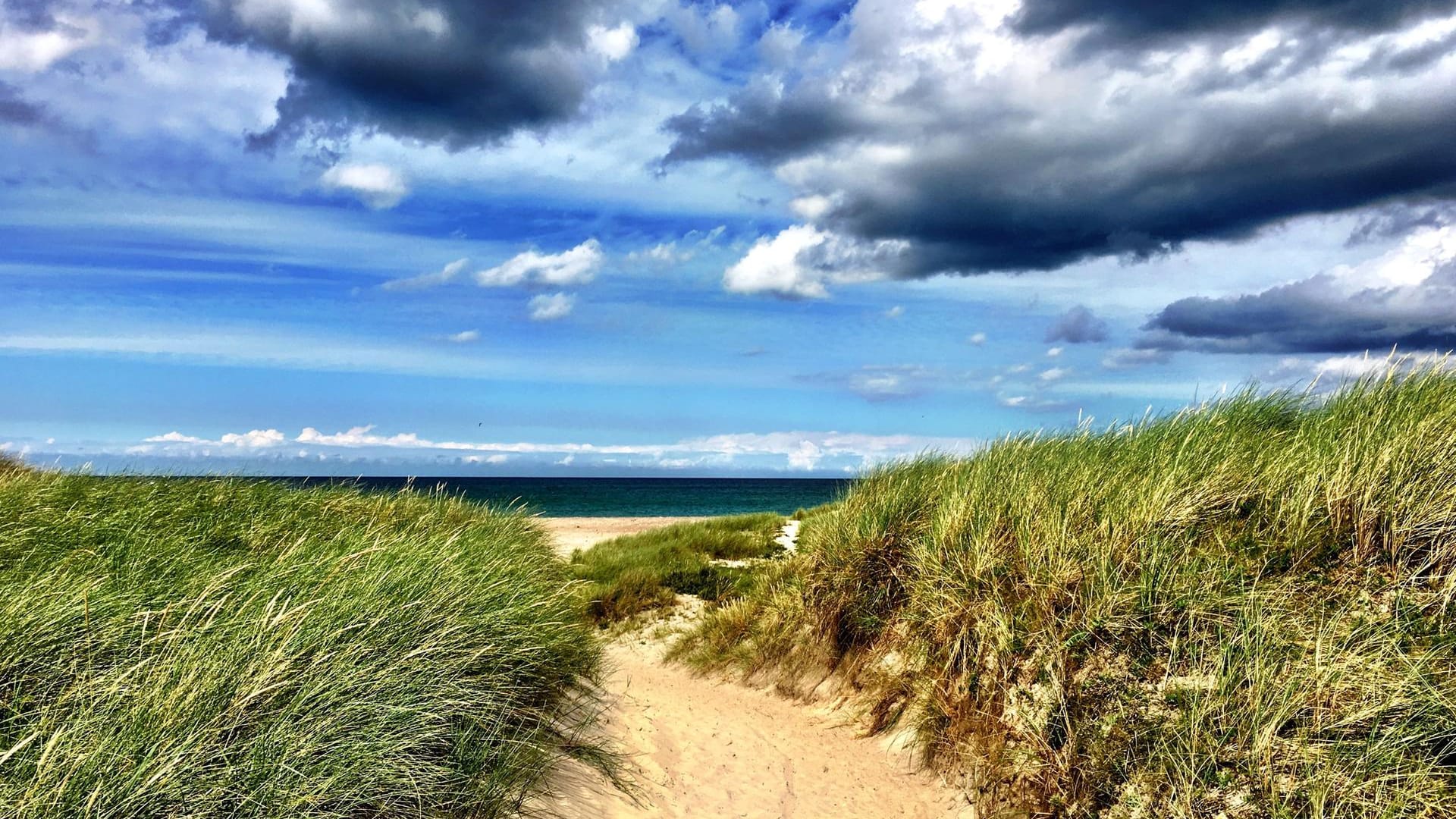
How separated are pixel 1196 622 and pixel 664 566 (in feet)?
34.0

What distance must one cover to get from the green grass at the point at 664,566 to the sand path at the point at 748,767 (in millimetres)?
4039

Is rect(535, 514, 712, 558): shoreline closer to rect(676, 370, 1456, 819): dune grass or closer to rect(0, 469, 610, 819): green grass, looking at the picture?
rect(0, 469, 610, 819): green grass

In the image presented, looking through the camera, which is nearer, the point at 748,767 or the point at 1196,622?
the point at 1196,622

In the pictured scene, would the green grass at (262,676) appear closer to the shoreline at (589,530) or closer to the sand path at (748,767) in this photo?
the sand path at (748,767)

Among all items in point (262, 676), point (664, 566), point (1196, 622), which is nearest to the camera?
point (262, 676)

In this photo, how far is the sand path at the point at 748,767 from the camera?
6.65 meters

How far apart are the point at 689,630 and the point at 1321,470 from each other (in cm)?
808

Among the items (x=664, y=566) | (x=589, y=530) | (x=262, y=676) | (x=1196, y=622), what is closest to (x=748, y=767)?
(x=1196, y=622)

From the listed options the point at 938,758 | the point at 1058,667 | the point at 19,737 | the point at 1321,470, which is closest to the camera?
the point at 19,737

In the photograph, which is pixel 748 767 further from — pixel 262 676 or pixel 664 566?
pixel 664 566

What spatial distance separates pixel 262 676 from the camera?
398 cm

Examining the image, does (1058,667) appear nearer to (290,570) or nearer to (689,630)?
(290,570)

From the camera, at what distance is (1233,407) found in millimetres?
9664

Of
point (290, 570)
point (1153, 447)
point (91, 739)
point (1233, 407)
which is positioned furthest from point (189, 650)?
point (1233, 407)
